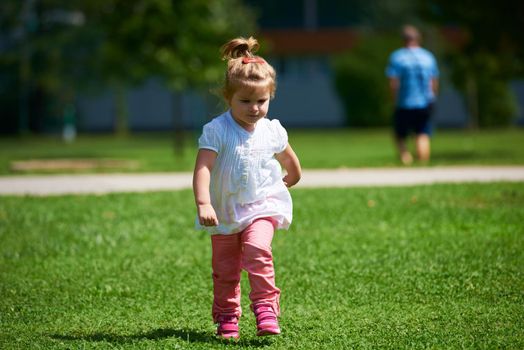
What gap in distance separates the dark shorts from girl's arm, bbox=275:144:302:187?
1047 cm

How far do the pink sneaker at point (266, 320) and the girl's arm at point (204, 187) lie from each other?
484 mm

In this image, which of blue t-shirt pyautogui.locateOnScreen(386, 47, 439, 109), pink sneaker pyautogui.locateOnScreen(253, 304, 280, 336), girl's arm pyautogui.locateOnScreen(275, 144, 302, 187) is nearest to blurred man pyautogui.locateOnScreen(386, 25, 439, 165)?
blue t-shirt pyautogui.locateOnScreen(386, 47, 439, 109)

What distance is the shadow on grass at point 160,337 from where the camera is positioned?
5.00 m

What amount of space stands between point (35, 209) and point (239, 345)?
19.1 ft

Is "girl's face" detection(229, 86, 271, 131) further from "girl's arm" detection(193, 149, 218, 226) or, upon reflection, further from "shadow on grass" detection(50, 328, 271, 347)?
"shadow on grass" detection(50, 328, 271, 347)

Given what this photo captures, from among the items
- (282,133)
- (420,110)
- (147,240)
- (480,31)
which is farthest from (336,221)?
(480,31)

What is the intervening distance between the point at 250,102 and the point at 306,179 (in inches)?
330

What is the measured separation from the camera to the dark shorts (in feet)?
51.1

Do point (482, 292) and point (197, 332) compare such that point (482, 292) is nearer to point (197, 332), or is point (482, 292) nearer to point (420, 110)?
point (197, 332)

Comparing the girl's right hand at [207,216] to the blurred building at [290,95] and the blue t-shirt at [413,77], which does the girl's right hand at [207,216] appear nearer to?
the blue t-shirt at [413,77]

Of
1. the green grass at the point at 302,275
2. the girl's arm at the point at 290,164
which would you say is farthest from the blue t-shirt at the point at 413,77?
the girl's arm at the point at 290,164

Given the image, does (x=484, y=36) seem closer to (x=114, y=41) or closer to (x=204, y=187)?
(x=114, y=41)

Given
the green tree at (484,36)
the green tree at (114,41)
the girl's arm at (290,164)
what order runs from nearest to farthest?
1. the girl's arm at (290,164)
2. the green tree at (484,36)
3. the green tree at (114,41)

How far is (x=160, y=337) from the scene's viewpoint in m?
5.11
